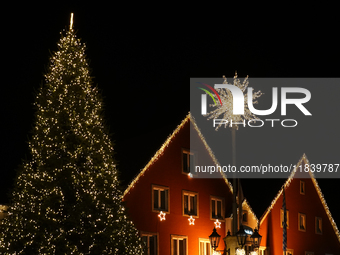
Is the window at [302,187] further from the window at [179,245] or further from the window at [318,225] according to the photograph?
the window at [179,245]

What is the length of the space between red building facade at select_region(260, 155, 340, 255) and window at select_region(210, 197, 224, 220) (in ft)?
11.4

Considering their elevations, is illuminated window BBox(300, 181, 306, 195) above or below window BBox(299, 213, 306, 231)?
above

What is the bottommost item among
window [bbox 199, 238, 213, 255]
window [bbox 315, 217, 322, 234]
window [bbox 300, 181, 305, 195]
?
window [bbox 199, 238, 213, 255]

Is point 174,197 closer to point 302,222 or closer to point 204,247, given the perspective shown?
→ point 204,247

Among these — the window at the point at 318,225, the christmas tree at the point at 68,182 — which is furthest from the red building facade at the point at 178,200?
the window at the point at 318,225

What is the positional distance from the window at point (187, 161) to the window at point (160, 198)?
1.86 meters

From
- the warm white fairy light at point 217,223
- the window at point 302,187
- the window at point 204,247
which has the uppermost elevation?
the window at point 302,187

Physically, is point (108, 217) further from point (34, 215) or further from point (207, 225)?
point (207, 225)

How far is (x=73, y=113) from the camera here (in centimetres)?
2103

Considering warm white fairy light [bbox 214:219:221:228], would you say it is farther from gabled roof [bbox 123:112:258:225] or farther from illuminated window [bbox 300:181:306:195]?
illuminated window [bbox 300:181:306:195]

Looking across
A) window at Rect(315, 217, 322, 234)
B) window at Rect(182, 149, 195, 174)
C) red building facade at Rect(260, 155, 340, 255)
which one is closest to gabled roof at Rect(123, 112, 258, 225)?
window at Rect(182, 149, 195, 174)

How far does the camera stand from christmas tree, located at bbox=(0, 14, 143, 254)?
66.4 feet

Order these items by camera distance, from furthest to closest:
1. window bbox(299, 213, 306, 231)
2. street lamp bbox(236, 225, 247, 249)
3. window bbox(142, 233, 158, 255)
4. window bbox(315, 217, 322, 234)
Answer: window bbox(315, 217, 322, 234), window bbox(299, 213, 306, 231), window bbox(142, 233, 158, 255), street lamp bbox(236, 225, 247, 249)

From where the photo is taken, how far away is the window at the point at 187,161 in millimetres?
33438
